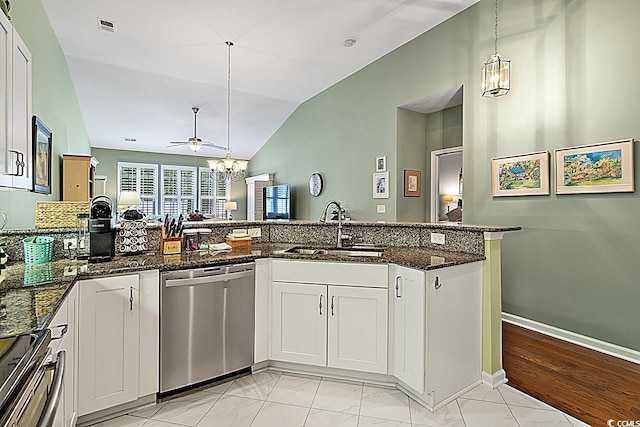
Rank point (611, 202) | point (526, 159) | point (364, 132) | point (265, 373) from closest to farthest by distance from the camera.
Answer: point (265, 373) → point (611, 202) → point (526, 159) → point (364, 132)

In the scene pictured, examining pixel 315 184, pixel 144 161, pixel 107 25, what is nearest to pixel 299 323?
pixel 107 25

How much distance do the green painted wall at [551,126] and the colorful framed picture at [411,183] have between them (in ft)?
0.49

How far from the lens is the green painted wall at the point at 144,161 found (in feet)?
30.0

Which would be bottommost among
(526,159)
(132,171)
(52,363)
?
(52,363)

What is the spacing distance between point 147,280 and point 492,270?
2.21 metres

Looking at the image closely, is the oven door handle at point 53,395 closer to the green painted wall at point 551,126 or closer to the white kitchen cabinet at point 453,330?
the white kitchen cabinet at point 453,330

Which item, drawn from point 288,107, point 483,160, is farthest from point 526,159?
point 288,107

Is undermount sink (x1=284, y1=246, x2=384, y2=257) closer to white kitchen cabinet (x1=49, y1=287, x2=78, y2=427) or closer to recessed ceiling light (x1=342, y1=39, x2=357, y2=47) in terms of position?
white kitchen cabinet (x1=49, y1=287, x2=78, y2=427)

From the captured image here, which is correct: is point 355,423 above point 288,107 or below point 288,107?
below

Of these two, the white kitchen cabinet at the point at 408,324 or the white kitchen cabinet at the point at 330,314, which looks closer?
the white kitchen cabinet at the point at 408,324

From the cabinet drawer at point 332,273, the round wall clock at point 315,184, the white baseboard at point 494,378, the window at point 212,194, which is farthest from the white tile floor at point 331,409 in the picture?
the window at point 212,194

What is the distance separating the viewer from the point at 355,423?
6.38 ft

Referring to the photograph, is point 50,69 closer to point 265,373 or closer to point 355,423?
point 265,373

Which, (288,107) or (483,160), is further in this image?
(288,107)
